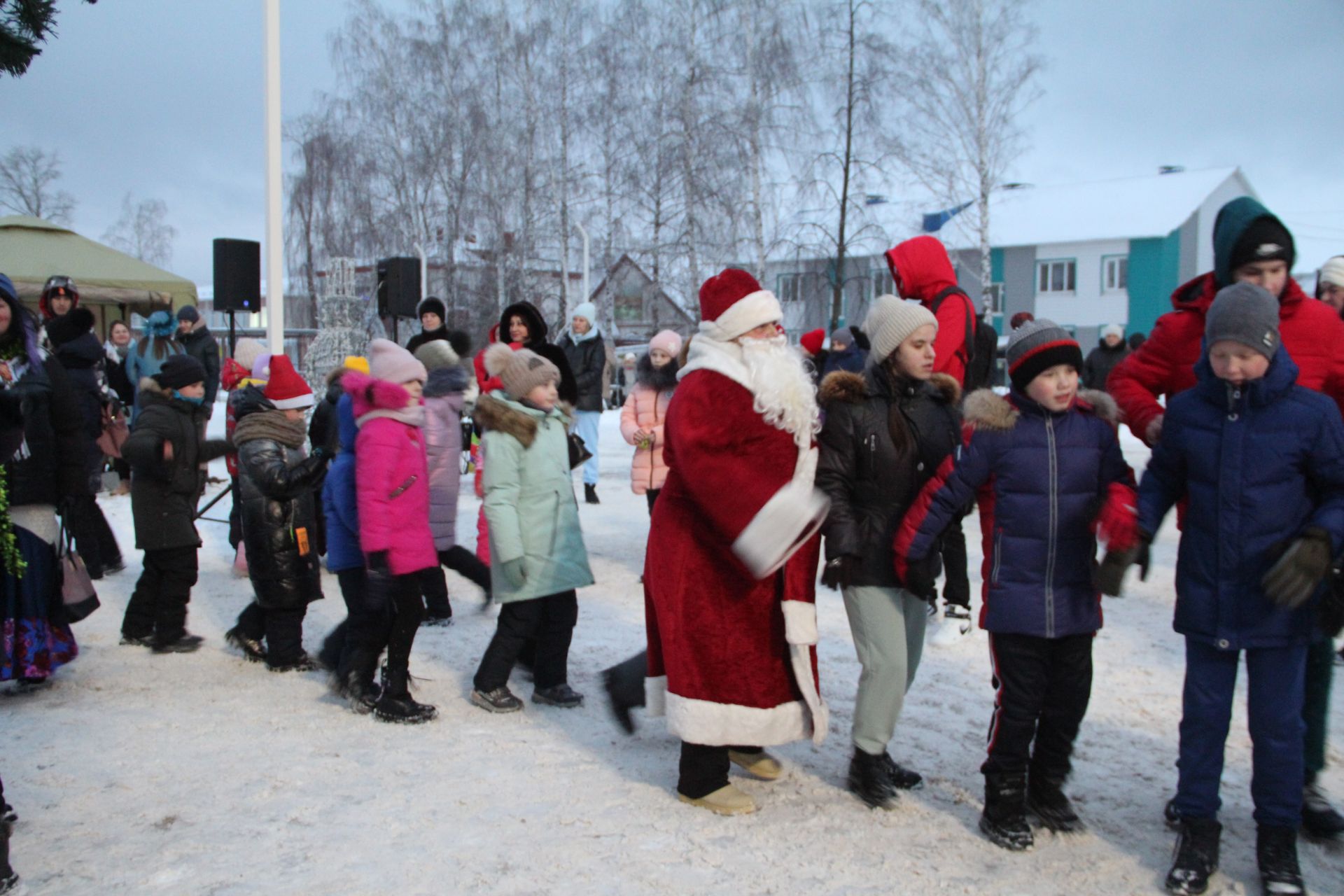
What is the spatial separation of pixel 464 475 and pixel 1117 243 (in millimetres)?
35049

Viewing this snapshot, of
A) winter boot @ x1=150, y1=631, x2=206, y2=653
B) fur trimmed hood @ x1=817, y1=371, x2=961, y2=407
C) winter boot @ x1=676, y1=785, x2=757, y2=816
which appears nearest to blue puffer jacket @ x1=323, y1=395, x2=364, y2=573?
winter boot @ x1=150, y1=631, x2=206, y2=653

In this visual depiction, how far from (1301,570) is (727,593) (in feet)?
5.52

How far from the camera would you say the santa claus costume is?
3.48 metres

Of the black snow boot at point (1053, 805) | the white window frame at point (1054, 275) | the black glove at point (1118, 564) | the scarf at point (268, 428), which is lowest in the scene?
the black snow boot at point (1053, 805)

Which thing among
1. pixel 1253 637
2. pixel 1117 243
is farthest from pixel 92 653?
pixel 1117 243

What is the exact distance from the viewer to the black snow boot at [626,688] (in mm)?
4336

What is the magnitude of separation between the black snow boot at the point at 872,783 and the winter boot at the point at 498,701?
5.60ft

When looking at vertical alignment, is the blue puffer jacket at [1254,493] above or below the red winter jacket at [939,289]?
below

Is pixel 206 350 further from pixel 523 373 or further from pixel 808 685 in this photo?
pixel 808 685

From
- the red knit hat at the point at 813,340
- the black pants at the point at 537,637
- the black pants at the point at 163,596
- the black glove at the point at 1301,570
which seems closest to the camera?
the black glove at the point at 1301,570

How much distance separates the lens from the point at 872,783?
144 inches

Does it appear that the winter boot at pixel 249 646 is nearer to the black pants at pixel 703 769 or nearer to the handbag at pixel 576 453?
the handbag at pixel 576 453

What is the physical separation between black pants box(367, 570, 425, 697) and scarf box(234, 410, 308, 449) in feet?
3.62

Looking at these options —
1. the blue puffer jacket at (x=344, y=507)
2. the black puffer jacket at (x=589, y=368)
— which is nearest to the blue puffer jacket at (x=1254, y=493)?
the blue puffer jacket at (x=344, y=507)
